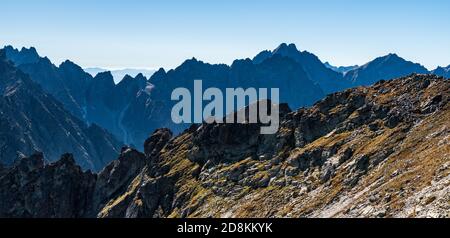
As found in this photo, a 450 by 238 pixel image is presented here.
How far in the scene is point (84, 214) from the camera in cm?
17250

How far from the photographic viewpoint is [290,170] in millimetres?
109750

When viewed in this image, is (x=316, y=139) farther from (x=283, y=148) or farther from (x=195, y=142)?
(x=195, y=142)

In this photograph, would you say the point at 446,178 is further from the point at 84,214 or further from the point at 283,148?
the point at 84,214

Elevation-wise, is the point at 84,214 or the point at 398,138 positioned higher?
the point at 398,138

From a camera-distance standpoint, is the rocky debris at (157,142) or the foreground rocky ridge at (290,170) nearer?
the foreground rocky ridge at (290,170)

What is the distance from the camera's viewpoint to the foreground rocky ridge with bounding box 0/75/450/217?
6781 cm

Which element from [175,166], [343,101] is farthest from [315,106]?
[175,166]

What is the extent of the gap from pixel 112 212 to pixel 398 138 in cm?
10409

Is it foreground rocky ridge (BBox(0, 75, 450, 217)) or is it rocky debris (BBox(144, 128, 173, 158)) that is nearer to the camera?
foreground rocky ridge (BBox(0, 75, 450, 217))

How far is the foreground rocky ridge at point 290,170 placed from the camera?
67812mm
